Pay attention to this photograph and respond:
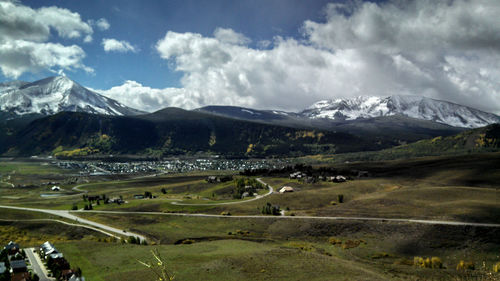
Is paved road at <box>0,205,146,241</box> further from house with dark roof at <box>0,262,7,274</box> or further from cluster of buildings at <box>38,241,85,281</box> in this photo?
house with dark roof at <box>0,262,7,274</box>

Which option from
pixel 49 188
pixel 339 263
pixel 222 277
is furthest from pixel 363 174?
pixel 49 188

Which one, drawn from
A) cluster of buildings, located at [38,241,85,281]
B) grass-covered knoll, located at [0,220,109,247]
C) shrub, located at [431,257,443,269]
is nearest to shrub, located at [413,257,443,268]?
shrub, located at [431,257,443,269]

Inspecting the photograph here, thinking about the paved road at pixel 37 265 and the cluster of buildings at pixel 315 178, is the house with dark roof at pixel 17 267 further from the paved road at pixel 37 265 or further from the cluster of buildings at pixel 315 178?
the cluster of buildings at pixel 315 178

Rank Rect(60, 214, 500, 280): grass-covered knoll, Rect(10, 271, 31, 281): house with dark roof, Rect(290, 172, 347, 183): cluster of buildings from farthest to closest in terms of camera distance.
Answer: Rect(290, 172, 347, 183): cluster of buildings < Rect(10, 271, 31, 281): house with dark roof < Rect(60, 214, 500, 280): grass-covered knoll

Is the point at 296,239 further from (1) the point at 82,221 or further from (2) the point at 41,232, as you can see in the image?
(2) the point at 41,232

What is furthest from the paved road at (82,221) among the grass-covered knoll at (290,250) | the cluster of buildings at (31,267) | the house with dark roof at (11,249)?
the house with dark roof at (11,249)

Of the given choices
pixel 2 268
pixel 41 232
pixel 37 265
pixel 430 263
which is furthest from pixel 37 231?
pixel 430 263

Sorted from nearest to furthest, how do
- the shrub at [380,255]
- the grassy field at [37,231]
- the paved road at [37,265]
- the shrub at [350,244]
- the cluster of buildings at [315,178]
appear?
the paved road at [37,265] → the shrub at [380,255] → the shrub at [350,244] → the grassy field at [37,231] → the cluster of buildings at [315,178]
